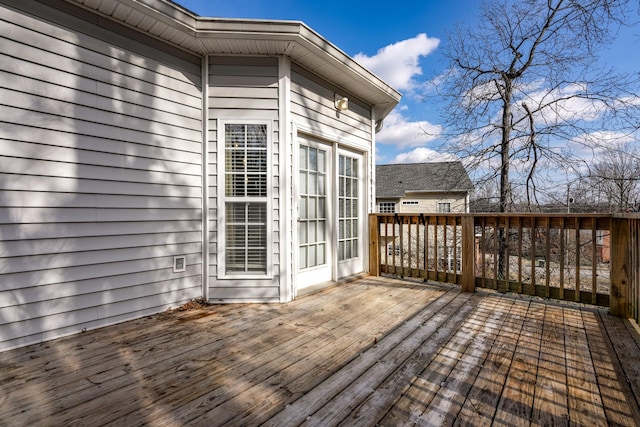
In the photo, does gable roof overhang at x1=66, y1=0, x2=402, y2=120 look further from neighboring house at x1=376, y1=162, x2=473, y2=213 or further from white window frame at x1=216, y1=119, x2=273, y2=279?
neighboring house at x1=376, y1=162, x2=473, y2=213

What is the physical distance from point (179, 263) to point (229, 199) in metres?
0.84

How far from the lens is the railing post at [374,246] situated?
4668 mm

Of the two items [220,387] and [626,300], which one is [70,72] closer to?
[220,387]

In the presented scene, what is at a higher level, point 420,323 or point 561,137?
point 561,137

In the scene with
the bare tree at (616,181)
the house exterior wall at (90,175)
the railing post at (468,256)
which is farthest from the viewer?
the bare tree at (616,181)

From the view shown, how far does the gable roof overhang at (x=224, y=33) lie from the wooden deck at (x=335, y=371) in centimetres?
271

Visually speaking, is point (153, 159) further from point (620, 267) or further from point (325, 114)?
point (620, 267)

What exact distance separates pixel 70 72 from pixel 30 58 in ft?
0.79

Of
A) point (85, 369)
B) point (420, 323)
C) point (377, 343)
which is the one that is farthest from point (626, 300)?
point (85, 369)

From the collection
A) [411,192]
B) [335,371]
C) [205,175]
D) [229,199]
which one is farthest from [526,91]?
[411,192]

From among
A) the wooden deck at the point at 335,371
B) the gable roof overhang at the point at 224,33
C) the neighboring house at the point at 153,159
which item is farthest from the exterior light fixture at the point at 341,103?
the wooden deck at the point at 335,371

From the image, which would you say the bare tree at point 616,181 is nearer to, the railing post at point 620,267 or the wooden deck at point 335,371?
the railing post at point 620,267

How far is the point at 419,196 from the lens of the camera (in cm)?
1647

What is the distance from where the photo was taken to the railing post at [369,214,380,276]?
15.3 ft
